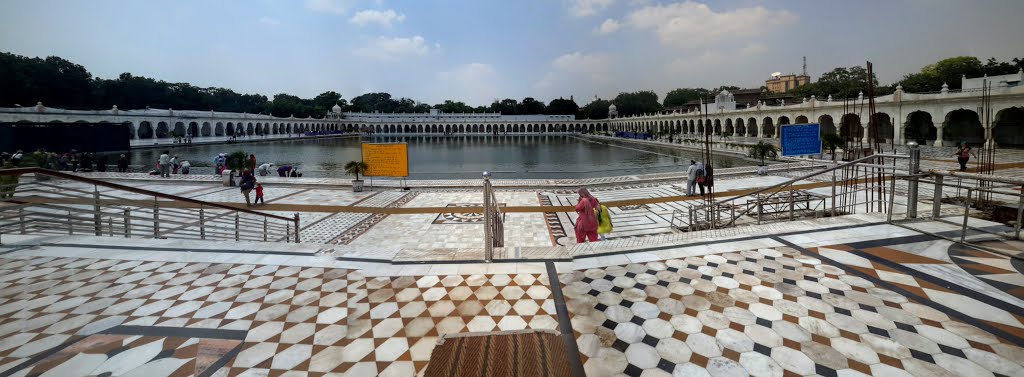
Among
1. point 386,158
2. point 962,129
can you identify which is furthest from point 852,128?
point 386,158

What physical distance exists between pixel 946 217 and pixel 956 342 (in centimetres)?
365

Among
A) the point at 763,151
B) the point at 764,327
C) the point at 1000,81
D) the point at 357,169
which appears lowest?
the point at 764,327

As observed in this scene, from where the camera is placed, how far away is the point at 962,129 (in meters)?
22.9

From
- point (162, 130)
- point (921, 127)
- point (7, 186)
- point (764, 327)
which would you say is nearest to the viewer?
point (764, 327)

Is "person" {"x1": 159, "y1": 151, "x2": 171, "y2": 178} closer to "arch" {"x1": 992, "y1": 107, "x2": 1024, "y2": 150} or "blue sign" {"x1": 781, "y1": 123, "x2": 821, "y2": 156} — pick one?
"blue sign" {"x1": 781, "y1": 123, "x2": 821, "y2": 156}

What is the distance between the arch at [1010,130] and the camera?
2030cm

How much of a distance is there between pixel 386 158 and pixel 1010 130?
95.7 feet

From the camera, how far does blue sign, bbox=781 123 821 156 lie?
12.5 meters

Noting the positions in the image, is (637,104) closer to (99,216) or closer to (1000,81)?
(1000,81)

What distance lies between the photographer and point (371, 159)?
12.6 m

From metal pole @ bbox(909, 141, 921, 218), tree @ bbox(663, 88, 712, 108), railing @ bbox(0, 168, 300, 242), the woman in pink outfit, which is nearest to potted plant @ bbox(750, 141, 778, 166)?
metal pole @ bbox(909, 141, 921, 218)

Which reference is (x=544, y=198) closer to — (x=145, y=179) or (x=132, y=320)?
(x=132, y=320)

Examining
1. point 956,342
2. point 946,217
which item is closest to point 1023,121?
point 946,217

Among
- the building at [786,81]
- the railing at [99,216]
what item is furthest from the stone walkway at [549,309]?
the building at [786,81]
